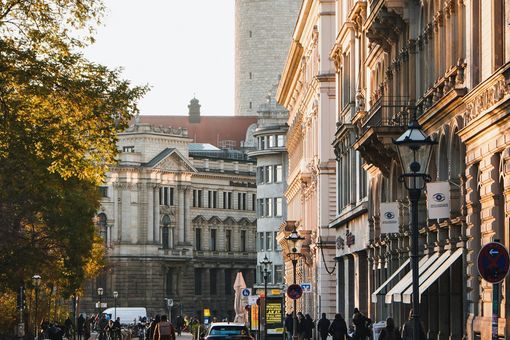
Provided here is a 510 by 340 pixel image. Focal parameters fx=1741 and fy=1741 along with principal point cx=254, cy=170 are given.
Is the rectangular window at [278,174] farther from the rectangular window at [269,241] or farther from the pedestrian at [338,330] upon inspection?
the pedestrian at [338,330]

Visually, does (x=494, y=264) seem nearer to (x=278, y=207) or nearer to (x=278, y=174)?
(x=278, y=207)

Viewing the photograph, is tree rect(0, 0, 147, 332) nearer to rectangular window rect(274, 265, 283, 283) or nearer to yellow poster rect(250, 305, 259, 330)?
yellow poster rect(250, 305, 259, 330)

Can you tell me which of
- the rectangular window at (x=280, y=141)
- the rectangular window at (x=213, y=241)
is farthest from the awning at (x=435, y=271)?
the rectangular window at (x=213, y=241)

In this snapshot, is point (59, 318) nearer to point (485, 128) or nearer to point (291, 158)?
point (291, 158)

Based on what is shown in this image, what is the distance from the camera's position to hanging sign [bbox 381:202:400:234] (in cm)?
4694

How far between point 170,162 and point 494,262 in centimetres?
16203

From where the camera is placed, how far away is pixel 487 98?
34094 millimetres

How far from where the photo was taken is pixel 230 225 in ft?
656

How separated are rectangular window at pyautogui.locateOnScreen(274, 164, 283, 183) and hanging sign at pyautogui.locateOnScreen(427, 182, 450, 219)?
4270 inches

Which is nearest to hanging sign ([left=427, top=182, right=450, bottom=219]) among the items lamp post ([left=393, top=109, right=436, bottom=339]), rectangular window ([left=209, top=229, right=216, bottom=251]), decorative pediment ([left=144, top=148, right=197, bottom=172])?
lamp post ([left=393, top=109, right=436, bottom=339])

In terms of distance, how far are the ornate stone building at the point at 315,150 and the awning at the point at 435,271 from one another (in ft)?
122

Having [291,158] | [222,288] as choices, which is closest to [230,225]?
[222,288]

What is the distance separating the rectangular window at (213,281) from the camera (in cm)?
19369

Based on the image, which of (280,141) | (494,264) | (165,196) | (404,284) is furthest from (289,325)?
(165,196)
